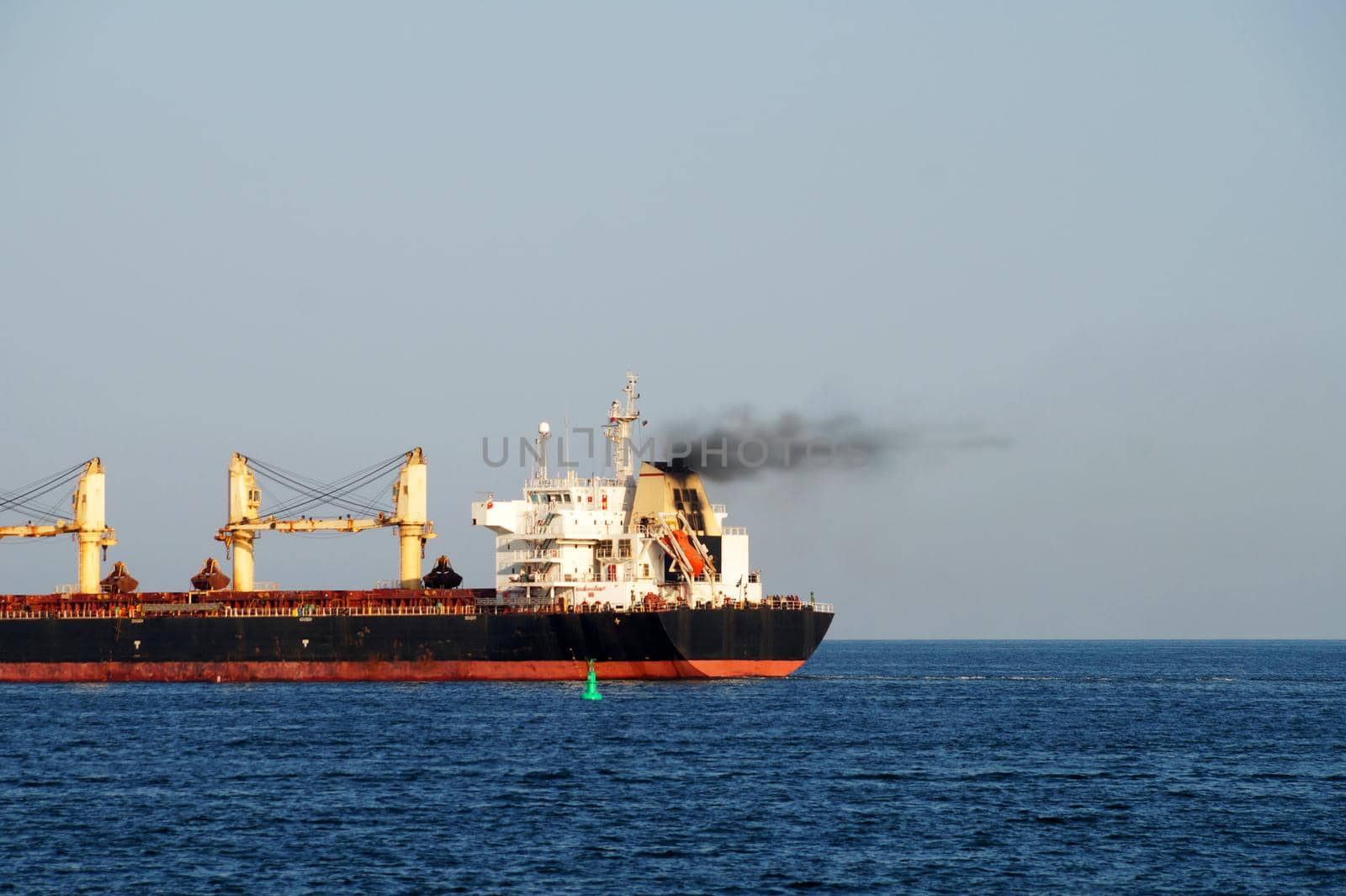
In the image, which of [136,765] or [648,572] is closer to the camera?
[136,765]

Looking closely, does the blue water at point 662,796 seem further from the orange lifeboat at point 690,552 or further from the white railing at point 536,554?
the white railing at point 536,554

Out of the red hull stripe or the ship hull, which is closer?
the ship hull

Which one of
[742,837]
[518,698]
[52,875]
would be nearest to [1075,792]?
[742,837]

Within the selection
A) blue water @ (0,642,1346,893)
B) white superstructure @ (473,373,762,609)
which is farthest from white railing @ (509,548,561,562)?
blue water @ (0,642,1346,893)

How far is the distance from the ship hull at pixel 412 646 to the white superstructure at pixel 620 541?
2.14 meters

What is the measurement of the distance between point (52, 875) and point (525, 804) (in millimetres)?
11619

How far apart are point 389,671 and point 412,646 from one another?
2.10m

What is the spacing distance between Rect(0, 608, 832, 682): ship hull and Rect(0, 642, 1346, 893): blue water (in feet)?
9.92

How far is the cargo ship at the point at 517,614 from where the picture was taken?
237 ft

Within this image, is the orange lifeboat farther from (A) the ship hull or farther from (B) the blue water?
(B) the blue water

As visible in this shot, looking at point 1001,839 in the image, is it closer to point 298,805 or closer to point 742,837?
point 742,837

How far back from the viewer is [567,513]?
7600 centimetres

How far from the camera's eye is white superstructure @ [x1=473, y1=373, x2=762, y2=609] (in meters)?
74.4

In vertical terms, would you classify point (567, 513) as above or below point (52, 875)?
above
